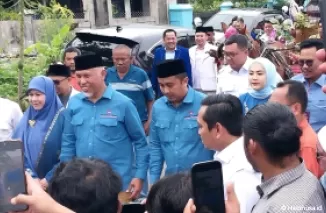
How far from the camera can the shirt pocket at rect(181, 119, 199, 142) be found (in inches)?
186

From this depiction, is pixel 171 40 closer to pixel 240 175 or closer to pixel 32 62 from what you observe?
pixel 32 62

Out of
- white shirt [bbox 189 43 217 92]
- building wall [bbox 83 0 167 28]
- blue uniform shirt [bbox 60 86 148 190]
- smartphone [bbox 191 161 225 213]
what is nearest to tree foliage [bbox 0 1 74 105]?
white shirt [bbox 189 43 217 92]

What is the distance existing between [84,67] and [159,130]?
2.56 ft

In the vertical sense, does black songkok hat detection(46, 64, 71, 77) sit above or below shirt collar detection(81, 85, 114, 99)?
above

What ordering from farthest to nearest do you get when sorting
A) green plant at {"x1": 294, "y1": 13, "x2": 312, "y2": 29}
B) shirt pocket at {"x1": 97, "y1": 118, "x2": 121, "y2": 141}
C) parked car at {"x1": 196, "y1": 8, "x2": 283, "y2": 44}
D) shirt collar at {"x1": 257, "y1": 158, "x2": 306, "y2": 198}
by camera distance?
parked car at {"x1": 196, "y1": 8, "x2": 283, "y2": 44} < green plant at {"x1": 294, "y1": 13, "x2": 312, "y2": 29} < shirt pocket at {"x1": 97, "y1": 118, "x2": 121, "y2": 141} < shirt collar at {"x1": 257, "y1": 158, "x2": 306, "y2": 198}

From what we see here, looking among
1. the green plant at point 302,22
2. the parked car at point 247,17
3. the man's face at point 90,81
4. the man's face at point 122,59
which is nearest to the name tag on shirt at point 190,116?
the man's face at point 90,81

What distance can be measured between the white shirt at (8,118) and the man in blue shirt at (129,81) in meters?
1.83

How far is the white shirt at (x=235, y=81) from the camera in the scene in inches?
242

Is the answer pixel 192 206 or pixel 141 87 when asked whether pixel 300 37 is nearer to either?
pixel 141 87

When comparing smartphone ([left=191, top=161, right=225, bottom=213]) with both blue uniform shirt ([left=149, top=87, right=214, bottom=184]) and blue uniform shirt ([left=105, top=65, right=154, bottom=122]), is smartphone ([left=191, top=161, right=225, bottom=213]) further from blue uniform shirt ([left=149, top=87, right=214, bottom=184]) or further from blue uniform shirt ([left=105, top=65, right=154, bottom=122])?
blue uniform shirt ([left=105, top=65, right=154, bottom=122])

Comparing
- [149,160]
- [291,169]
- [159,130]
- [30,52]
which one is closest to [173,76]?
[159,130]

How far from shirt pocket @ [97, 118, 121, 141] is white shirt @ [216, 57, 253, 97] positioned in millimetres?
1575

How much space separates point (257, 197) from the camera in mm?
3127

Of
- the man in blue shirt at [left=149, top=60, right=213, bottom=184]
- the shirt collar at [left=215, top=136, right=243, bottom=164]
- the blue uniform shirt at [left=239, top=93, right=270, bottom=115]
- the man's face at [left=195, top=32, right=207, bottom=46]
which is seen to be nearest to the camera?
the shirt collar at [left=215, top=136, right=243, bottom=164]
